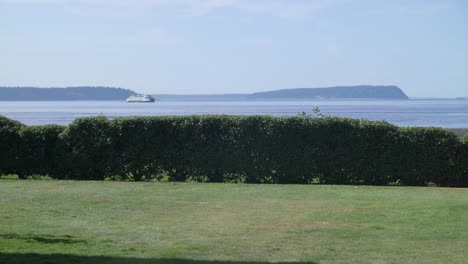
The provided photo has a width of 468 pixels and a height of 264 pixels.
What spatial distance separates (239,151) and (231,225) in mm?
7041

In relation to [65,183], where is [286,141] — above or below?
above

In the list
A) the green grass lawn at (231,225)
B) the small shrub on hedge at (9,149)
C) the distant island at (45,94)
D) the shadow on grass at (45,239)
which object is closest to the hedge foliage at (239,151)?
the small shrub on hedge at (9,149)

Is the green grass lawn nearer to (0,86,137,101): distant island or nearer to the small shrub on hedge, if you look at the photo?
the small shrub on hedge

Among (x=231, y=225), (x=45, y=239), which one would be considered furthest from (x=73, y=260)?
(x=231, y=225)

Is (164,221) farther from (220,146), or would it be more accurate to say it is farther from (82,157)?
(82,157)

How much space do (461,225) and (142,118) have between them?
1004 centimetres

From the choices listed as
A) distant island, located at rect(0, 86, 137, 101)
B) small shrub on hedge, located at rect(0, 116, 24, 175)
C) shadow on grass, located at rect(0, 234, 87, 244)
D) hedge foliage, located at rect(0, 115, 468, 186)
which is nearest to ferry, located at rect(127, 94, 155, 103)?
distant island, located at rect(0, 86, 137, 101)

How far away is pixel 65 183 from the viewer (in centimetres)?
1512

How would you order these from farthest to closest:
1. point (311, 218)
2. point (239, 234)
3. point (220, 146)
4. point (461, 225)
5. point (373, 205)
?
point (220, 146) → point (373, 205) → point (311, 218) → point (461, 225) → point (239, 234)

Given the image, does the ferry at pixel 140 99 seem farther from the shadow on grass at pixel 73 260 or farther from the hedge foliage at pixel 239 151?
the shadow on grass at pixel 73 260

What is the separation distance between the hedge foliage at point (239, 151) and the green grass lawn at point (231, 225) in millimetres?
1761

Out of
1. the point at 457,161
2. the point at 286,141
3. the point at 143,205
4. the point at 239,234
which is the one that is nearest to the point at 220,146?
the point at 286,141

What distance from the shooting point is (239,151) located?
16203 millimetres

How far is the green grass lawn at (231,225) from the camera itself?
726 cm
